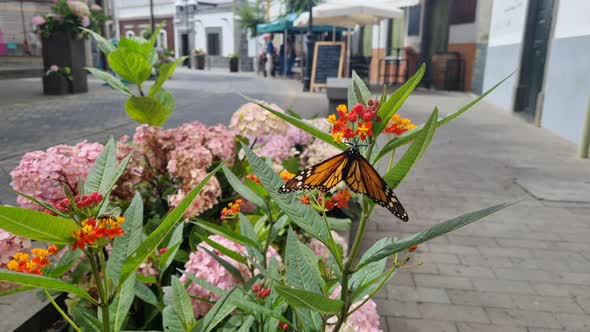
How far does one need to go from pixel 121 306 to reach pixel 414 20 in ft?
63.2

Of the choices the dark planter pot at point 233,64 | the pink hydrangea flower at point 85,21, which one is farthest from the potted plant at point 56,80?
the dark planter pot at point 233,64

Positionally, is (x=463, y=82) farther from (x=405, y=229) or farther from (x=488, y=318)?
(x=488, y=318)

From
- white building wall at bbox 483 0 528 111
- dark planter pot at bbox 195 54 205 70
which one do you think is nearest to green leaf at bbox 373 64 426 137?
white building wall at bbox 483 0 528 111

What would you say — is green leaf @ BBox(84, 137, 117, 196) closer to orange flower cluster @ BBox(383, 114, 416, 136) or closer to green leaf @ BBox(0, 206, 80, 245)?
green leaf @ BBox(0, 206, 80, 245)

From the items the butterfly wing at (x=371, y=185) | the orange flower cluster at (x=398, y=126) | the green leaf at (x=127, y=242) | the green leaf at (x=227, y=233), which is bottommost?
the green leaf at (x=227, y=233)

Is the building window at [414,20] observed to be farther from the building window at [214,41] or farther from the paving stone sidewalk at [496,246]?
the building window at [214,41]

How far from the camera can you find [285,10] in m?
30.5

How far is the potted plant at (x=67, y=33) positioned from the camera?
1146 cm

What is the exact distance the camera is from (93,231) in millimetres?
855

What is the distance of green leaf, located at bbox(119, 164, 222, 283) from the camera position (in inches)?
35.2

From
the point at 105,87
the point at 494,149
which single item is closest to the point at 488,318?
the point at 494,149

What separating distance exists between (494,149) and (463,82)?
961 cm

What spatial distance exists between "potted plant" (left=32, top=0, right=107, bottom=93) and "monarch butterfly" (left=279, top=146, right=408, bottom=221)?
1191cm

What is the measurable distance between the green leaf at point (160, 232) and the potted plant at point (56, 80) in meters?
11.9
